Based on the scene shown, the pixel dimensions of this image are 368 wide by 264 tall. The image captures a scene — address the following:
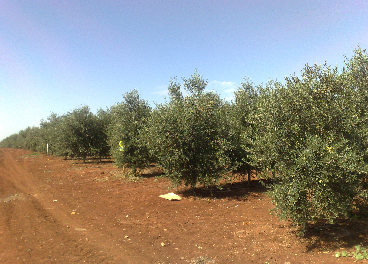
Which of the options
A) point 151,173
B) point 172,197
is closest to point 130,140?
point 151,173

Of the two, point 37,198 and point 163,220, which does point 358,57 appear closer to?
point 163,220

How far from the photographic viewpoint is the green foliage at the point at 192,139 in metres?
13.8

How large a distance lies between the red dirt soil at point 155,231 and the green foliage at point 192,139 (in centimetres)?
170

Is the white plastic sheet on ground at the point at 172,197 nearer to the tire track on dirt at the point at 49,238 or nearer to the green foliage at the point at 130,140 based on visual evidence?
the tire track on dirt at the point at 49,238

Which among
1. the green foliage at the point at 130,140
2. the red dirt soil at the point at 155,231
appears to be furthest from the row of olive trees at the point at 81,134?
the red dirt soil at the point at 155,231

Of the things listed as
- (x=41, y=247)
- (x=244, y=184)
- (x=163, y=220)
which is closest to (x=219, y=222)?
(x=163, y=220)

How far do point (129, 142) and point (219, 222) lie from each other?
483 inches

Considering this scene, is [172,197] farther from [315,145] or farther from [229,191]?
[315,145]

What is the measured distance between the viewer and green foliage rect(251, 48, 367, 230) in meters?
6.82

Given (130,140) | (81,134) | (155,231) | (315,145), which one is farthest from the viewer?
(81,134)

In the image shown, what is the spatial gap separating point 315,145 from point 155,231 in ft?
21.5

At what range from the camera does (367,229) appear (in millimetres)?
8383

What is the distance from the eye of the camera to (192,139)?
13.9m

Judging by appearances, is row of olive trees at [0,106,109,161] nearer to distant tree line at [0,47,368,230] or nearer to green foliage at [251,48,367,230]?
distant tree line at [0,47,368,230]
